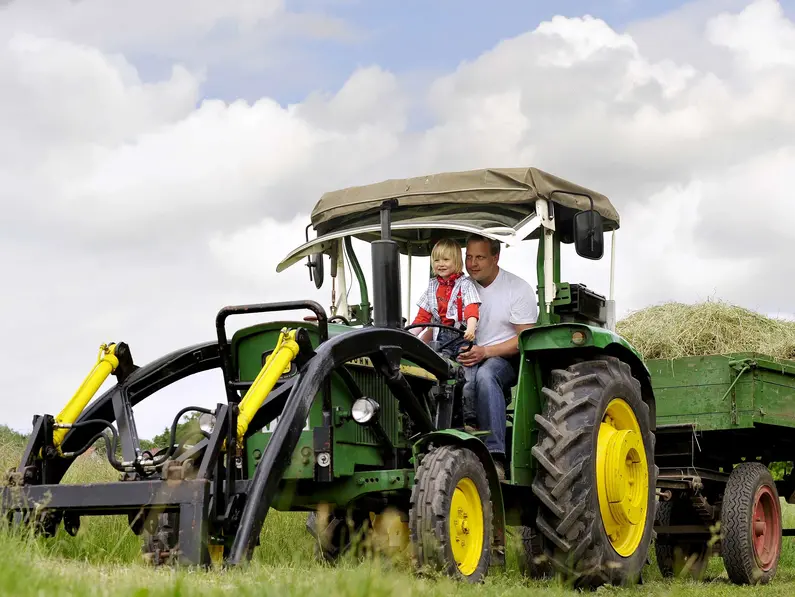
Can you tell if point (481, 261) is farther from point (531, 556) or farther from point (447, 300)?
point (531, 556)

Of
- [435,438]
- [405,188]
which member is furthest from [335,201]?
[435,438]

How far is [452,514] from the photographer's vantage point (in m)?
6.05

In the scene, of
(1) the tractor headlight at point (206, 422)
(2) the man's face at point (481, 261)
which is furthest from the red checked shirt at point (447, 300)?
(1) the tractor headlight at point (206, 422)

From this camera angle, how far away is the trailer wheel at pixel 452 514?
578cm

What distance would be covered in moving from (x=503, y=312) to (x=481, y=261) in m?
0.40

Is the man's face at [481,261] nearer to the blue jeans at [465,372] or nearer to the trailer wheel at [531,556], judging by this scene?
the blue jeans at [465,372]

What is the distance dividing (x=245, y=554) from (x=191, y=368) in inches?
82.5

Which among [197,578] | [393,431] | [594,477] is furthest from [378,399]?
[197,578]

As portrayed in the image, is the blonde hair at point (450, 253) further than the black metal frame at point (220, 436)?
Yes

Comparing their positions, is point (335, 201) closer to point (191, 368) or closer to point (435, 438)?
point (191, 368)

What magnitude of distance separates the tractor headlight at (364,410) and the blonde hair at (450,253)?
4.93 feet

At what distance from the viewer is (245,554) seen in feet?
17.4

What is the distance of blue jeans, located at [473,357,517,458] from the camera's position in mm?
7027

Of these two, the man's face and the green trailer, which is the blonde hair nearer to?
the man's face
